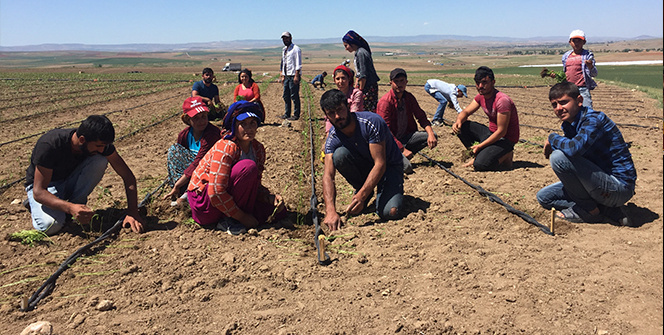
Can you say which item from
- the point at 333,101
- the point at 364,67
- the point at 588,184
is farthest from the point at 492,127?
the point at 333,101

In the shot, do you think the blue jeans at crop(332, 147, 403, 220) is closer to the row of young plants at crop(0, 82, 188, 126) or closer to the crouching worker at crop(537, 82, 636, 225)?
the crouching worker at crop(537, 82, 636, 225)

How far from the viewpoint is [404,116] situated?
17.0 ft

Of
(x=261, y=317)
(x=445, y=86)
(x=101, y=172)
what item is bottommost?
(x=261, y=317)

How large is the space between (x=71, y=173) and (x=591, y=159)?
4.03 metres

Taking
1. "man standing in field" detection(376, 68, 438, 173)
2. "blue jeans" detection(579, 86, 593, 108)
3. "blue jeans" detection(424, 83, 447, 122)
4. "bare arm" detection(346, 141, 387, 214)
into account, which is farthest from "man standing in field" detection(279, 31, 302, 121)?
"bare arm" detection(346, 141, 387, 214)

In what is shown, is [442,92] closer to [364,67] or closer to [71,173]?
[364,67]

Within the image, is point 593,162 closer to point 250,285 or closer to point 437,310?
point 437,310

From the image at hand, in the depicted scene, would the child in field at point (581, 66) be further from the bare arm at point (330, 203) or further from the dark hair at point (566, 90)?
the bare arm at point (330, 203)

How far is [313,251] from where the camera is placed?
10.6 ft

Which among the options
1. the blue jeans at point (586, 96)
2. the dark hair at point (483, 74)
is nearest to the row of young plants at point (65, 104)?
the dark hair at point (483, 74)

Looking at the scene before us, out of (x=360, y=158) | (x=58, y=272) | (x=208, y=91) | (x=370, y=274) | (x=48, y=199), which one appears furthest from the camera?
(x=208, y=91)

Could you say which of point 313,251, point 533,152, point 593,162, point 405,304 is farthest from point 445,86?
point 405,304

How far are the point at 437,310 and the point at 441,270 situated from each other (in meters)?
0.46

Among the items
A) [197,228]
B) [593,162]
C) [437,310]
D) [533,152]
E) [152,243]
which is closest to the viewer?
[437,310]
